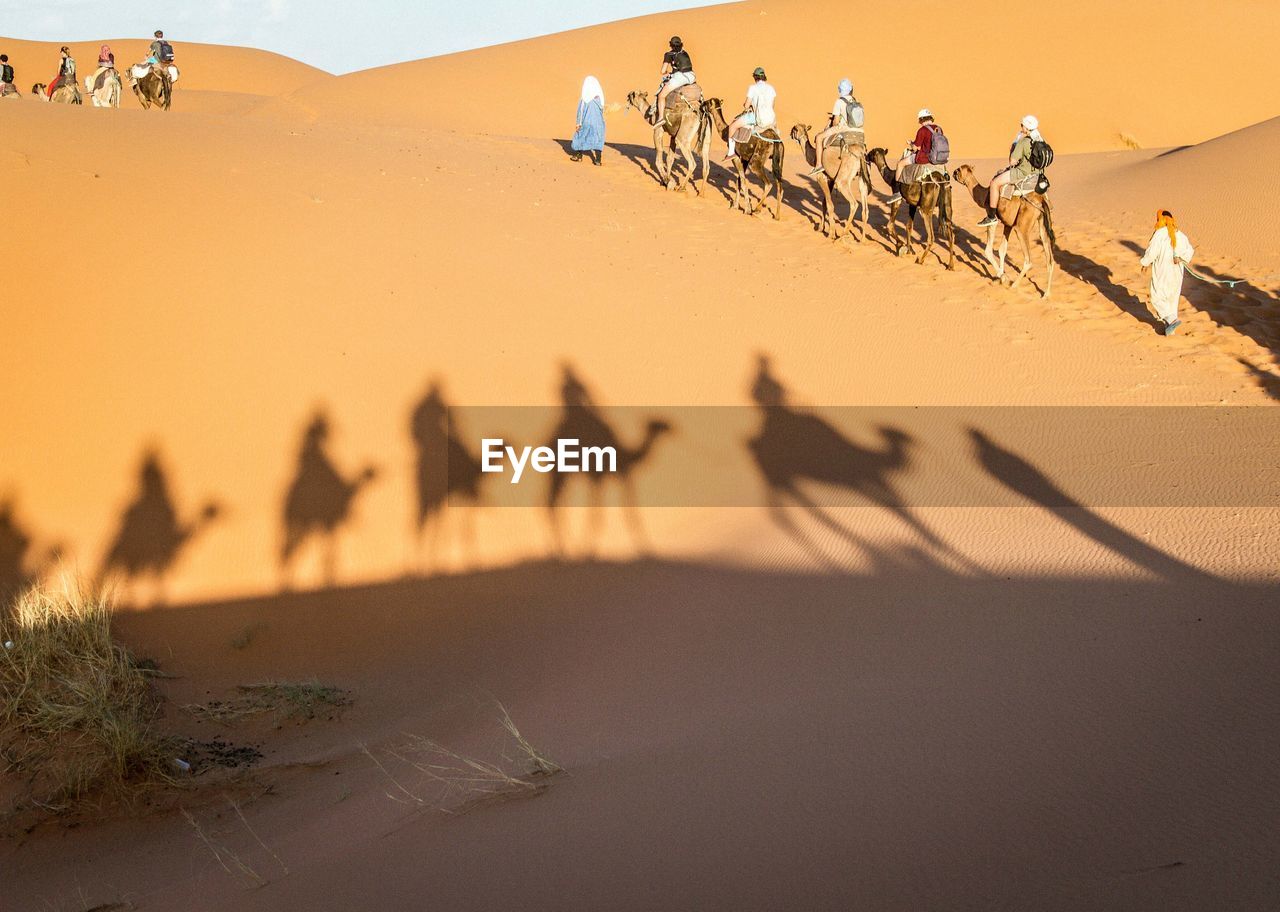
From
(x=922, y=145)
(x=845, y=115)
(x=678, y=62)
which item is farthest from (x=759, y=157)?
(x=922, y=145)

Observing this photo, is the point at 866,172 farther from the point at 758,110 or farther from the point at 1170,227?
the point at 1170,227

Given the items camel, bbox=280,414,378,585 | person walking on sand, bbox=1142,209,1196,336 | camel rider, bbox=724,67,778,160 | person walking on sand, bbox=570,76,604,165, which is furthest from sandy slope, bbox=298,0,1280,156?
camel, bbox=280,414,378,585

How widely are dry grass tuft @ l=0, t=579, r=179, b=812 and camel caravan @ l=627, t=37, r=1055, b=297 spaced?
1050cm

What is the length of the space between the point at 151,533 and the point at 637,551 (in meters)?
3.75

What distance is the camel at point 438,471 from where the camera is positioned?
913 cm

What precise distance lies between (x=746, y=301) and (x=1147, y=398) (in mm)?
4445

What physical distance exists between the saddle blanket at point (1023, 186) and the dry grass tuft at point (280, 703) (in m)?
9.72

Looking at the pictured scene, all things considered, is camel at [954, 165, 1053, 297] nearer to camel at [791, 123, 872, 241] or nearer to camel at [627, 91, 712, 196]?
camel at [791, 123, 872, 241]

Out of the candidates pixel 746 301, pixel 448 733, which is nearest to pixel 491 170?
pixel 746 301

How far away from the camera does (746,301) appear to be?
42.8 ft

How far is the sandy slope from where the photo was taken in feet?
111

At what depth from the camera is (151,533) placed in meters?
8.71

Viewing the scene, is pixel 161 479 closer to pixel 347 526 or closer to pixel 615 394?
pixel 347 526

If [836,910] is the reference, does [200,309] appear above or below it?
above
